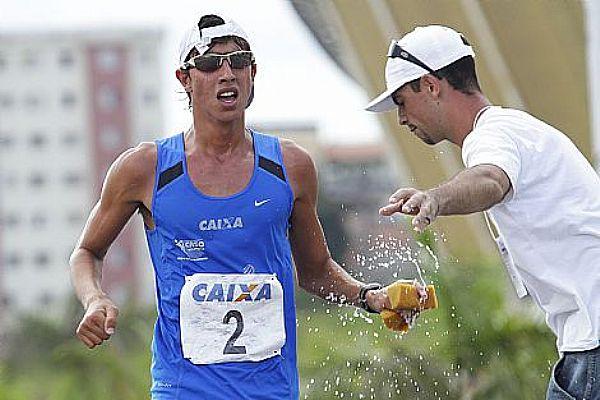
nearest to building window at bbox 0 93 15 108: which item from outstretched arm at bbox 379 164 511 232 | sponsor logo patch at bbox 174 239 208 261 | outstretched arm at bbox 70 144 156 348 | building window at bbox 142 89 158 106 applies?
building window at bbox 142 89 158 106

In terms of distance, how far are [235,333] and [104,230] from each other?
624 mm

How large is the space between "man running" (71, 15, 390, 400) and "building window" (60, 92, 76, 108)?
287 feet

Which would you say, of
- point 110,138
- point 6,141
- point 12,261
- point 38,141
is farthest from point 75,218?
point 6,141

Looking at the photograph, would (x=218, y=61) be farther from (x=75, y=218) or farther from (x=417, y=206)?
(x=75, y=218)

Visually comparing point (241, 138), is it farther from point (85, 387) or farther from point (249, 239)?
point (85, 387)

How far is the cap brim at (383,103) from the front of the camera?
4664mm

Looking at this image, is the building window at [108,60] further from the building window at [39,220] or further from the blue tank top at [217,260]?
the blue tank top at [217,260]

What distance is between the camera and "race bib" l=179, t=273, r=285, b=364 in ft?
15.5

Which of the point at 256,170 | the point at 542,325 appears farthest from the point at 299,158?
the point at 542,325

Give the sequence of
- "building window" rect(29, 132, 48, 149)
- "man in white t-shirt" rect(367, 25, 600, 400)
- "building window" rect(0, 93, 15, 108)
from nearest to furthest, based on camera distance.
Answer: "man in white t-shirt" rect(367, 25, 600, 400)
"building window" rect(29, 132, 48, 149)
"building window" rect(0, 93, 15, 108)

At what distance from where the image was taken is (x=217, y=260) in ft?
15.5

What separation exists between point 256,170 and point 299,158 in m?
0.16

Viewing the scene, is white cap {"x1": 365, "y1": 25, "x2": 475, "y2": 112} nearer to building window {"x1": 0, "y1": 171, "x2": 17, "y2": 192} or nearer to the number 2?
the number 2

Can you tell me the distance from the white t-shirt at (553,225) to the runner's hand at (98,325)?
1236mm
